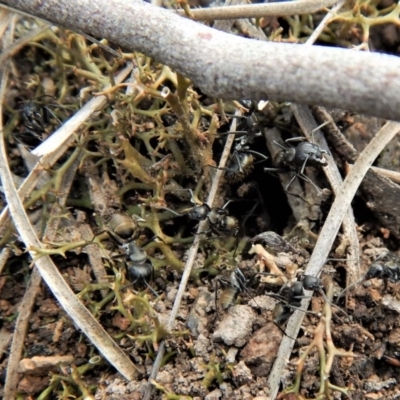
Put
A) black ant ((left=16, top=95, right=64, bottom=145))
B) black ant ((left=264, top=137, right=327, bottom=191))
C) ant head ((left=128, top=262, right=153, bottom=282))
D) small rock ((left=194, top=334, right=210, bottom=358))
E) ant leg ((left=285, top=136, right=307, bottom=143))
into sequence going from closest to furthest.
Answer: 1. small rock ((left=194, top=334, right=210, bottom=358))
2. ant head ((left=128, top=262, right=153, bottom=282))
3. black ant ((left=264, top=137, right=327, bottom=191))
4. ant leg ((left=285, top=136, right=307, bottom=143))
5. black ant ((left=16, top=95, right=64, bottom=145))

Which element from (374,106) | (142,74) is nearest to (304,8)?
(142,74)

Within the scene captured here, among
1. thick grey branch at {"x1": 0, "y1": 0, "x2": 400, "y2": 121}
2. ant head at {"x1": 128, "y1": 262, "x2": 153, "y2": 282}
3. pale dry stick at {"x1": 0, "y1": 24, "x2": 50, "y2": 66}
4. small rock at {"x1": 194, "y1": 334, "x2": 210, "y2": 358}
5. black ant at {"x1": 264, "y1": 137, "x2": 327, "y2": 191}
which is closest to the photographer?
thick grey branch at {"x1": 0, "y1": 0, "x2": 400, "y2": 121}

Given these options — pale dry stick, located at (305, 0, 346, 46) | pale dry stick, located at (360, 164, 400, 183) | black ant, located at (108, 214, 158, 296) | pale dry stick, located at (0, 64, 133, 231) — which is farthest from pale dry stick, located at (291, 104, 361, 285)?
pale dry stick, located at (0, 64, 133, 231)

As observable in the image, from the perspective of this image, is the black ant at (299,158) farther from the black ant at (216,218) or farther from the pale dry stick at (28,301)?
the pale dry stick at (28,301)

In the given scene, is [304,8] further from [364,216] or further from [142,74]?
[364,216]

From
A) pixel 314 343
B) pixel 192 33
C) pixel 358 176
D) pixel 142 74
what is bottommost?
pixel 314 343

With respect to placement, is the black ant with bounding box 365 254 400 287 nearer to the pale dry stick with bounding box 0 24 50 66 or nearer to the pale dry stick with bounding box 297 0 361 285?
the pale dry stick with bounding box 297 0 361 285

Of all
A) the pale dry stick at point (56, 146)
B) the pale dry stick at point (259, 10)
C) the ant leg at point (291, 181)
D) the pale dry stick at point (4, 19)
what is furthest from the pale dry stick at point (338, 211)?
the pale dry stick at point (4, 19)
